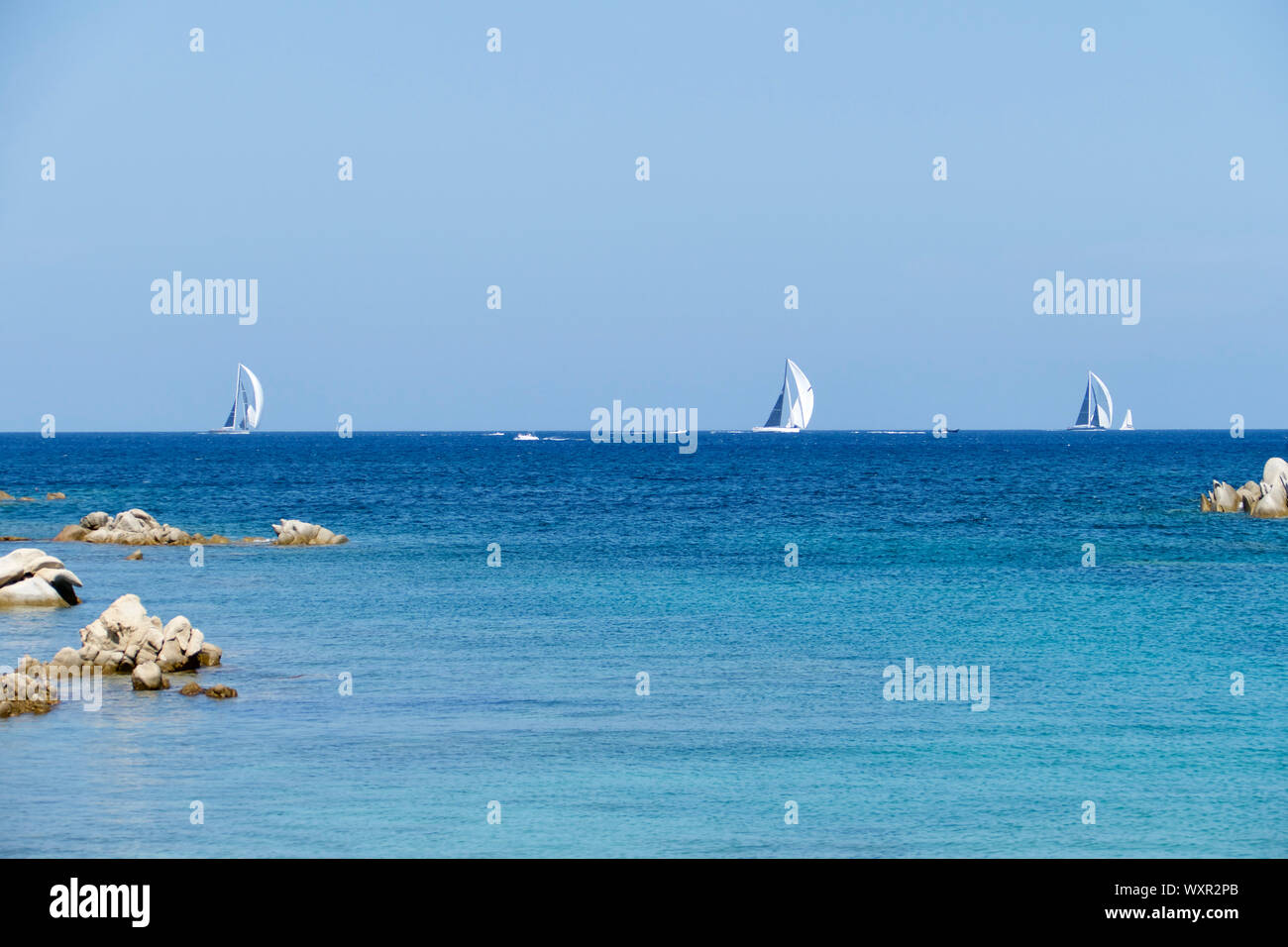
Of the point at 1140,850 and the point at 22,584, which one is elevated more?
the point at 22,584

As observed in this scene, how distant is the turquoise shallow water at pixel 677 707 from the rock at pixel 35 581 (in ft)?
3.39

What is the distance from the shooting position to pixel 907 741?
2131 centimetres

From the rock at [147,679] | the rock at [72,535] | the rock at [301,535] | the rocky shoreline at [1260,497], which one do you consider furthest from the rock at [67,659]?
the rocky shoreline at [1260,497]

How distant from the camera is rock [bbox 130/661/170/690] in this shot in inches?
960

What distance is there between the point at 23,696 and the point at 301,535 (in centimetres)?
3154

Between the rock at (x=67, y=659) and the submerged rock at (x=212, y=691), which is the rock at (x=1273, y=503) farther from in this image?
the rock at (x=67, y=659)

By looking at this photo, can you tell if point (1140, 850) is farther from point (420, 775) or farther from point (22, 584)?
point (22, 584)

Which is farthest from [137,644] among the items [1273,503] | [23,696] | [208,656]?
[1273,503]

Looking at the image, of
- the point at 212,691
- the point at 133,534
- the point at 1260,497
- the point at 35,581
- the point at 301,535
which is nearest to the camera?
the point at 212,691

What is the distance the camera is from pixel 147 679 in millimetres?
24422

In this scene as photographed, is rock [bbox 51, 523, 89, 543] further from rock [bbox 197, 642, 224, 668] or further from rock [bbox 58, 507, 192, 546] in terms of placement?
rock [bbox 197, 642, 224, 668]

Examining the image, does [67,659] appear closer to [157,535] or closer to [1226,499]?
[157,535]
